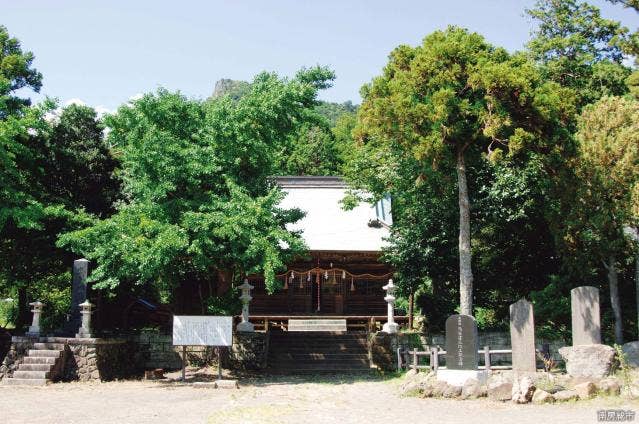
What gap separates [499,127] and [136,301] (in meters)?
15.7

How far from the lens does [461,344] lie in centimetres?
1348

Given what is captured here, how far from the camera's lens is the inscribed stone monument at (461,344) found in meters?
13.3

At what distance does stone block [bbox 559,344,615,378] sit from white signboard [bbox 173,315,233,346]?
28.6ft

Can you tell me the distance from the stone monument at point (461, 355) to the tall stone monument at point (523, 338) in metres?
1.61

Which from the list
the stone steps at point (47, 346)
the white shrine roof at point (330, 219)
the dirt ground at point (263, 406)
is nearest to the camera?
the dirt ground at point (263, 406)

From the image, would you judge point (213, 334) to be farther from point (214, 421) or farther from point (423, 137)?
point (423, 137)

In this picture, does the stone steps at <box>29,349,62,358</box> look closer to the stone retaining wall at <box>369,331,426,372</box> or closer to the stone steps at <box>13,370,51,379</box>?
the stone steps at <box>13,370,51,379</box>

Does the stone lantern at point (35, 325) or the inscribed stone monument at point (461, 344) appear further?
the stone lantern at point (35, 325)

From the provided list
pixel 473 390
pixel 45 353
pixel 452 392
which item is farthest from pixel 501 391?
pixel 45 353

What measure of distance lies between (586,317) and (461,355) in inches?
147

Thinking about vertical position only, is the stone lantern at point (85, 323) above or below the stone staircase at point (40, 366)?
above

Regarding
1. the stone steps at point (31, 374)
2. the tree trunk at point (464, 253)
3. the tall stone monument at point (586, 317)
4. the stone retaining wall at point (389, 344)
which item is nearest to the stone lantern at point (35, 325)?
the stone steps at point (31, 374)

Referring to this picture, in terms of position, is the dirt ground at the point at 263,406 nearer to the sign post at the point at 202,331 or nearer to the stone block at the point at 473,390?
the stone block at the point at 473,390

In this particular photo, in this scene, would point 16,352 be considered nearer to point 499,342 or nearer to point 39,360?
point 39,360
